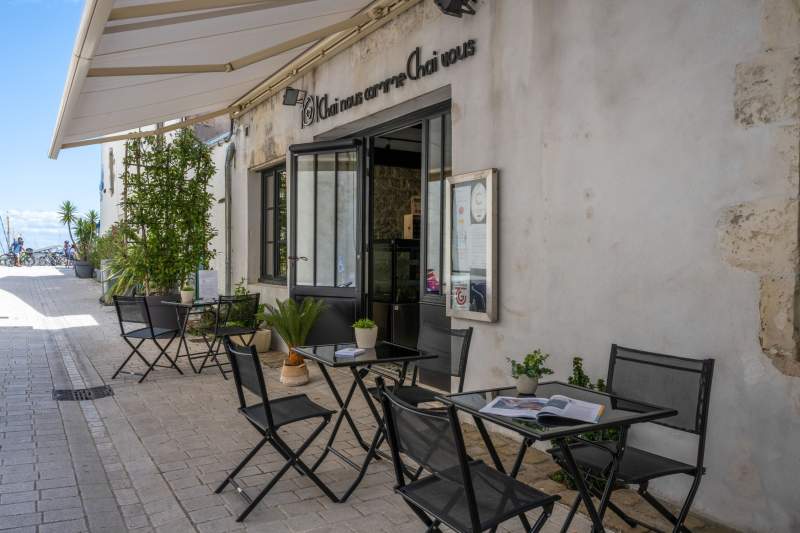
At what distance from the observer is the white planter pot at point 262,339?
7.60m

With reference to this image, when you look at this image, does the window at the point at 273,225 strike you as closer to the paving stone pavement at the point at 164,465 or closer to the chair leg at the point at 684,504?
the paving stone pavement at the point at 164,465

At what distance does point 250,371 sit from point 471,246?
84.2 inches

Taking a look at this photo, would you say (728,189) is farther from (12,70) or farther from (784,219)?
(12,70)

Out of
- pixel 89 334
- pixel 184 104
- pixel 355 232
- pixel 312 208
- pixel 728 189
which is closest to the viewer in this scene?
pixel 728 189

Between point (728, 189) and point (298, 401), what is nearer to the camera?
point (728, 189)

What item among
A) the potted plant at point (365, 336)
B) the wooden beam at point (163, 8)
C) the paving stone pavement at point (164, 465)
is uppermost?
the wooden beam at point (163, 8)

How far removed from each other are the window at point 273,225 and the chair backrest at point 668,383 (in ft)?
19.2

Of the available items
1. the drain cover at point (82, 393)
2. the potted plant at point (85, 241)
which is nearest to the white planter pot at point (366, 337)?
the drain cover at point (82, 393)

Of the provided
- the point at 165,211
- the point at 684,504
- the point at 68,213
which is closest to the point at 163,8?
the point at 684,504

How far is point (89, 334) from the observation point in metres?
9.15

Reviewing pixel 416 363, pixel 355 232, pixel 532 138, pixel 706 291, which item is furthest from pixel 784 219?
pixel 355 232

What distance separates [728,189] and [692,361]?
Result: 868mm

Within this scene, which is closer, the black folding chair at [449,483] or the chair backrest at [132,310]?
the black folding chair at [449,483]

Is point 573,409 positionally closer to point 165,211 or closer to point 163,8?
point 163,8
